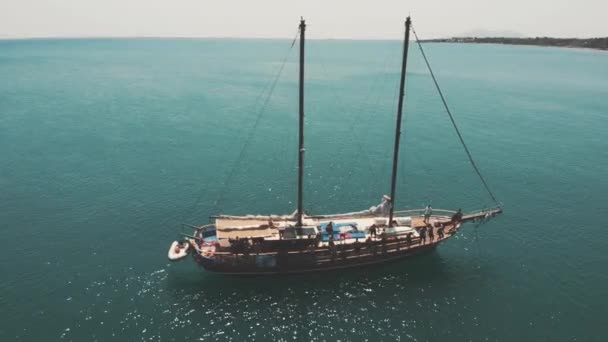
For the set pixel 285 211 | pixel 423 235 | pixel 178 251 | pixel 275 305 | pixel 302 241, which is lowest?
pixel 275 305

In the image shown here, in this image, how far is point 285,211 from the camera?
51.4 metres

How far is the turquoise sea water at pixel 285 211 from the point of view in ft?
109

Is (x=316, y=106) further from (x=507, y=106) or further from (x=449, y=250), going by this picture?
Result: (x=449, y=250)

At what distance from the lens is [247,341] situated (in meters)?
31.2

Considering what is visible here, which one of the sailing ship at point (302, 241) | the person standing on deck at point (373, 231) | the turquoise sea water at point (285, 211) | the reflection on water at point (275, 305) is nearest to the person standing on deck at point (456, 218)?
the sailing ship at point (302, 241)

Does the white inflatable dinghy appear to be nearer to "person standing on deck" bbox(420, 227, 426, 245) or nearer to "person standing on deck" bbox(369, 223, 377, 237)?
"person standing on deck" bbox(369, 223, 377, 237)

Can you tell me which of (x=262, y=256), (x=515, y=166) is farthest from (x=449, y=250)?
(x=515, y=166)

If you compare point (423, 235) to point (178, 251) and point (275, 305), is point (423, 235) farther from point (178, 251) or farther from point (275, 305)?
point (178, 251)

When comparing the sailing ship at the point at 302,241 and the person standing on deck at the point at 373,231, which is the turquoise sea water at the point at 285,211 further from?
the person standing on deck at the point at 373,231

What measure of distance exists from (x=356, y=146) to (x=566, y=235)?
38136 millimetres

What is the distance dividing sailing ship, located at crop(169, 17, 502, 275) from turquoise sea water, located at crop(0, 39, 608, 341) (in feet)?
5.37

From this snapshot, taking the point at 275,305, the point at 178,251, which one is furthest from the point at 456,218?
the point at 178,251

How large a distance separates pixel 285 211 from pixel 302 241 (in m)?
14.5

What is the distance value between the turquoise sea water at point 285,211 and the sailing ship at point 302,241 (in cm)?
164
